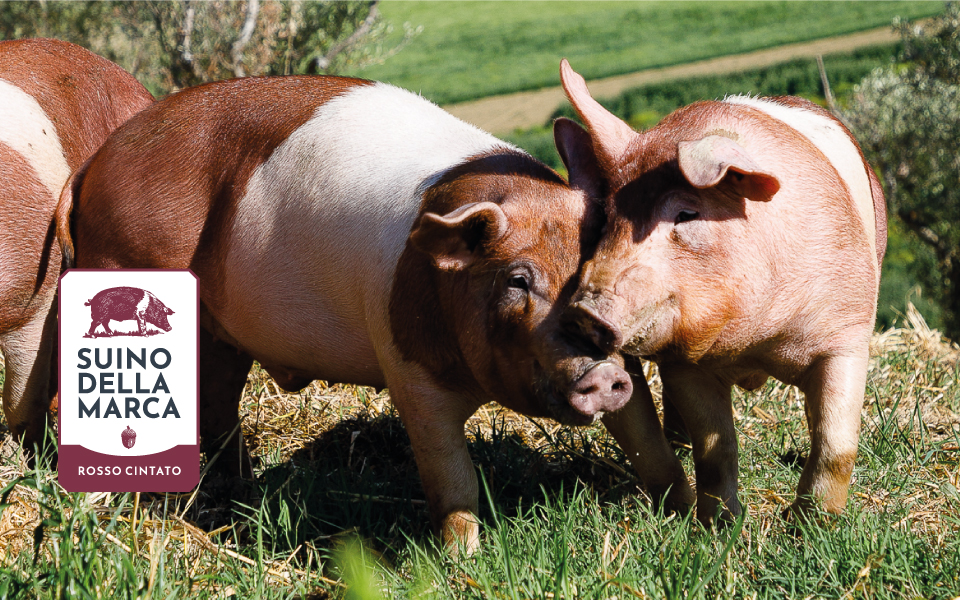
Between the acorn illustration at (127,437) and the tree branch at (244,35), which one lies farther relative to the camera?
the tree branch at (244,35)

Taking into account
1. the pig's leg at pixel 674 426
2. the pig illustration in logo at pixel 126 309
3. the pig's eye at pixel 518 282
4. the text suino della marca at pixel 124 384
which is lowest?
the pig's leg at pixel 674 426

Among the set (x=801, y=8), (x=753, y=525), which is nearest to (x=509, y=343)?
(x=753, y=525)

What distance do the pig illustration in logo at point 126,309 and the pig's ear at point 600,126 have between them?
1.76m

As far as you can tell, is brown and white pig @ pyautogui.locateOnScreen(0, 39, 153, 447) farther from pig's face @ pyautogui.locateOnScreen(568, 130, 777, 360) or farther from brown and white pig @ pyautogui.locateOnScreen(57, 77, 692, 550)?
pig's face @ pyautogui.locateOnScreen(568, 130, 777, 360)

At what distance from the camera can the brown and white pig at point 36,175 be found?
3898 millimetres

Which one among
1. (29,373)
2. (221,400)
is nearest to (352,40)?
(221,400)

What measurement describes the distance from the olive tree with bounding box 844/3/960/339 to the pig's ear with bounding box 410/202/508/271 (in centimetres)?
1178

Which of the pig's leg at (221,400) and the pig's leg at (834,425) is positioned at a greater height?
the pig's leg at (834,425)

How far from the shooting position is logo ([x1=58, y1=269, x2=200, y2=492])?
Answer: 3.40 meters

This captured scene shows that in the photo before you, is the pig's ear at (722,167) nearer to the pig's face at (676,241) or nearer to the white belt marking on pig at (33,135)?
the pig's face at (676,241)

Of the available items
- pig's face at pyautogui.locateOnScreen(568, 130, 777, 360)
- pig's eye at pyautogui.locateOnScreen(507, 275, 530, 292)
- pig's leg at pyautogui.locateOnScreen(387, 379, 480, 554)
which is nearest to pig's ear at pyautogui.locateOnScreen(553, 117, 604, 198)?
pig's face at pyautogui.locateOnScreen(568, 130, 777, 360)

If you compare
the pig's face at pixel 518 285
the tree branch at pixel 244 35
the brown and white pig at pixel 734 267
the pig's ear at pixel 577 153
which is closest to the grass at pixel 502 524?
the brown and white pig at pixel 734 267

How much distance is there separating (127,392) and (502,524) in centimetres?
149

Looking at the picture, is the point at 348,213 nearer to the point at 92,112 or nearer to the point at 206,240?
the point at 206,240
